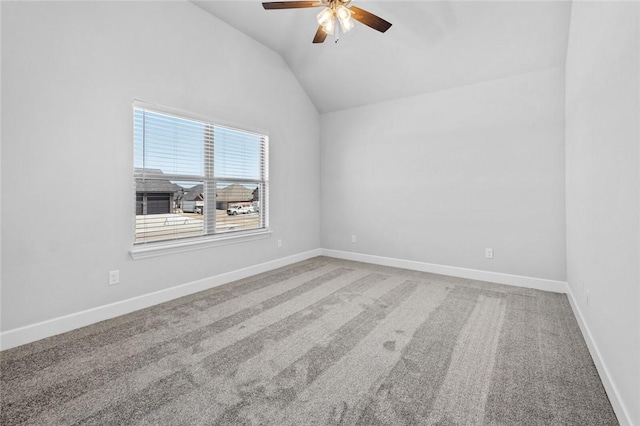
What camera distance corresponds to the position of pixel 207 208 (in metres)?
3.39

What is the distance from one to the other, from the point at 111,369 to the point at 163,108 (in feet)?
7.60

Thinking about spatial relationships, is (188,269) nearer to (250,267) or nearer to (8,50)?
(250,267)

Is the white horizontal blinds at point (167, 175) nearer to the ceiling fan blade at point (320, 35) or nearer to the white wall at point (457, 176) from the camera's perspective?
the ceiling fan blade at point (320, 35)

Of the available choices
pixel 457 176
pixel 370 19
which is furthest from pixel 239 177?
pixel 457 176

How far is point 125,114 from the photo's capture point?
260 cm

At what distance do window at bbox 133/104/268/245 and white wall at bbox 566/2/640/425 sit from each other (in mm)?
3374

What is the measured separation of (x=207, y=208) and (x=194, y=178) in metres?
0.39

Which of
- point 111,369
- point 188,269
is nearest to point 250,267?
point 188,269

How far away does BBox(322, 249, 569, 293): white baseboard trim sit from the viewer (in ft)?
10.7

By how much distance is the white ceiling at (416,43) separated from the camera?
289cm

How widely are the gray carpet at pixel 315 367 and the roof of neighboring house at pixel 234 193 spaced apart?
1261 mm

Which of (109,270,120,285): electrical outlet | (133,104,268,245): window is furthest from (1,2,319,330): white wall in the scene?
(133,104,268,245): window

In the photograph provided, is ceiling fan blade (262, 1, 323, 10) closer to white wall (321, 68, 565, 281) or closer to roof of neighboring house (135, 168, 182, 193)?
roof of neighboring house (135, 168, 182, 193)

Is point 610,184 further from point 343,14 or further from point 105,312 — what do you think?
point 105,312
